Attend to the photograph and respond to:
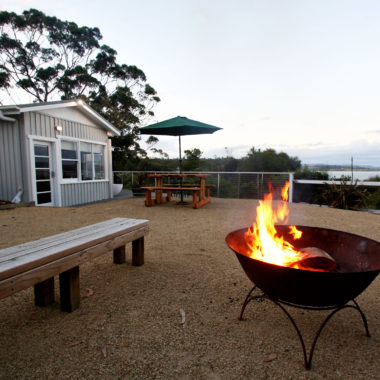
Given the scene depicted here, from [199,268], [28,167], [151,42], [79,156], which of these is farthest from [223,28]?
[199,268]

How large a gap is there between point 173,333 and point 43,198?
6184 millimetres

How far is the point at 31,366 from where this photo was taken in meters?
1.23

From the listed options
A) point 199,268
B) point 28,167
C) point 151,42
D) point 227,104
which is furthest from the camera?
point 227,104

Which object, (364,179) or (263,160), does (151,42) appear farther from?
(263,160)

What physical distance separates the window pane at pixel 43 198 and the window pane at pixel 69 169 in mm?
680

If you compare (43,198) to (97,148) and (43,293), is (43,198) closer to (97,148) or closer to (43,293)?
(97,148)

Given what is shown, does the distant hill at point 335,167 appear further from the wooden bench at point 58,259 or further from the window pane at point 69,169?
the window pane at point 69,169

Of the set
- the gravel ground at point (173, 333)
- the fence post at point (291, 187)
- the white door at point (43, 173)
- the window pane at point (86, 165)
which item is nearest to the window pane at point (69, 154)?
the window pane at point (86, 165)

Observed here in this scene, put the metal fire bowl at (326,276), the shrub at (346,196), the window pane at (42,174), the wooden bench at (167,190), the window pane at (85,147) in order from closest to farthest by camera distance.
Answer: the metal fire bowl at (326,276)
the wooden bench at (167,190)
the window pane at (42,174)
the shrub at (346,196)
the window pane at (85,147)

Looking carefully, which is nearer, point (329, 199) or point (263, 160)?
point (329, 199)

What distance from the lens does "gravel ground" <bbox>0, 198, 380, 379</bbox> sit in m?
1.22

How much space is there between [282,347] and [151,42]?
939 cm

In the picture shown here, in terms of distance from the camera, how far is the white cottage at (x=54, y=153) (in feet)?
19.0

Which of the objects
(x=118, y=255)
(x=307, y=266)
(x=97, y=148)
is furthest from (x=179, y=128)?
(x=307, y=266)
